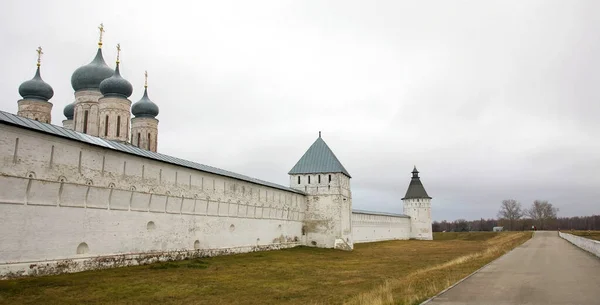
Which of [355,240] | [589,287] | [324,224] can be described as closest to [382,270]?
[589,287]

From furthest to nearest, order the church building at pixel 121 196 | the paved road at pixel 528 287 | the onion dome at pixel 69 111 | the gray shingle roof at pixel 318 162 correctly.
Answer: the gray shingle roof at pixel 318 162
the onion dome at pixel 69 111
the church building at pixel 121 196
the paved road at pixel 528 287

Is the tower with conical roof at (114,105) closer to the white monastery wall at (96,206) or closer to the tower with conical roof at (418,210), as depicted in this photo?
the white monastery wall at (96,206)

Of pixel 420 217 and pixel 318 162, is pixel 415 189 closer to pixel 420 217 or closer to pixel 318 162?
pixel 420 217

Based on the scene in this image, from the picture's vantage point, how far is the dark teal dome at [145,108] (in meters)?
30.9

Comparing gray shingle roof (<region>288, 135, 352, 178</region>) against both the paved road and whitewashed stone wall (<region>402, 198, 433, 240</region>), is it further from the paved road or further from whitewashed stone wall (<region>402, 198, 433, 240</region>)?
whitewashed stone wall (<region>402, 198, 433, 240</region>)

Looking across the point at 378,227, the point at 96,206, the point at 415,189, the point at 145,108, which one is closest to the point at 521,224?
the point at 415,189

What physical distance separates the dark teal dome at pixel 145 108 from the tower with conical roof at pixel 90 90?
3152 millimetres

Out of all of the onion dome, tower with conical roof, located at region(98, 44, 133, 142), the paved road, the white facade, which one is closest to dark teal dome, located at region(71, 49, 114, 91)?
tower with conical roof, located at region(98, 44, 133, 142)

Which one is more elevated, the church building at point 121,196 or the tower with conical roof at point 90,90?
the tower with conical roof at point 90,90

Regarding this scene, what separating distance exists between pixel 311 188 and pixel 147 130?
12064 mm

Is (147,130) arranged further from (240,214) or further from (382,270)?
(382,270)

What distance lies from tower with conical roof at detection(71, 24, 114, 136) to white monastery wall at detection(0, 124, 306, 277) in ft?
38.3

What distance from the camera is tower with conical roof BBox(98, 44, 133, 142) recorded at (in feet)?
85.4

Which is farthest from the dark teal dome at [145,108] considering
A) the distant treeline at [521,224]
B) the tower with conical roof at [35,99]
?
the distant treeline at [521,224]
